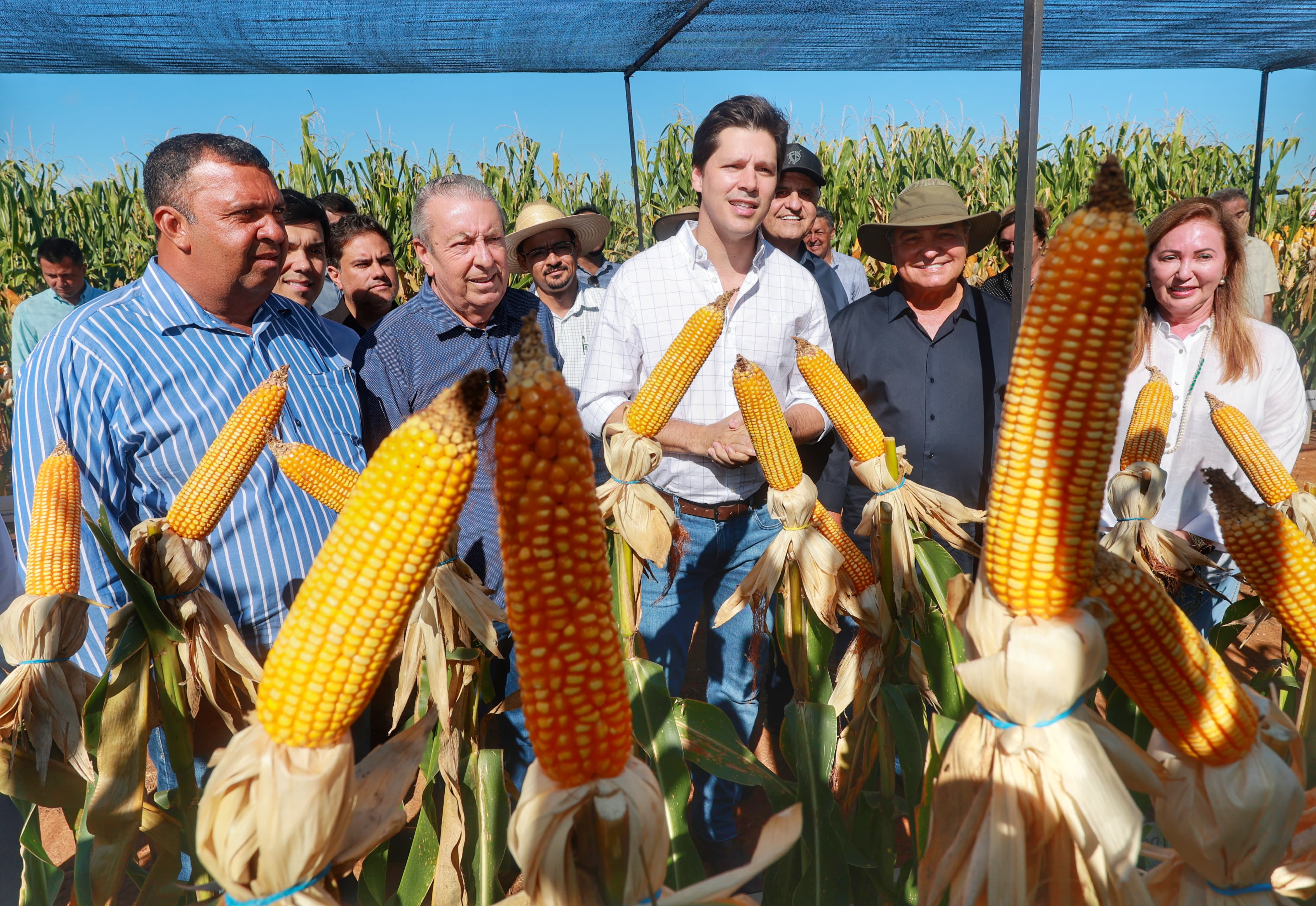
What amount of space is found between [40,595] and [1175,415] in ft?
12.4

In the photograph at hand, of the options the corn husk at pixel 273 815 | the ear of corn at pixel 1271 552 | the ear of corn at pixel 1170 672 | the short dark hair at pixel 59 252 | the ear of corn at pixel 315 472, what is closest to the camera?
the corn husk at pixel 273 815

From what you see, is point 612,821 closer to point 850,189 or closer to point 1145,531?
point 1145,531

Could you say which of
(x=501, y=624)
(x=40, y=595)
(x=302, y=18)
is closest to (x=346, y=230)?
(x=302, y=18)

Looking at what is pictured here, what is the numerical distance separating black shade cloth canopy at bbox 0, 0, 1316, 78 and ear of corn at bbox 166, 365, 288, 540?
169 inches

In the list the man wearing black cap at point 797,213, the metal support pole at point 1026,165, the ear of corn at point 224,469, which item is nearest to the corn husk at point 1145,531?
the metal support pole at point 1026,165

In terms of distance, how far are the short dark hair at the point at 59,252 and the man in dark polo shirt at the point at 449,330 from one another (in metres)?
6.43

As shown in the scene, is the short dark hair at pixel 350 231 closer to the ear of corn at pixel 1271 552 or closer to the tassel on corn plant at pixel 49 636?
the tassel on corn plant at pixel 49 636

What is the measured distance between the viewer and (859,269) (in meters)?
5.77

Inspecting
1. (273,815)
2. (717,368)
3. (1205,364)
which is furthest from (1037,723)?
(1205,364)

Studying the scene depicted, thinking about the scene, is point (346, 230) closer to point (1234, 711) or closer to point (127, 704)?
point (127, 704)

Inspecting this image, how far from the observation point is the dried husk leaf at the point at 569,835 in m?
0.99

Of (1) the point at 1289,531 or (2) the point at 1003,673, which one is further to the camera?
(1) the point at 1289,531

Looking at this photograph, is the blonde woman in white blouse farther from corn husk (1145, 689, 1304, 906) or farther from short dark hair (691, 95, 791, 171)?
corn husk (1145, 689, 1304, 906)

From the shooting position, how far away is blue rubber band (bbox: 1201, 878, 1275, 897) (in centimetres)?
120
